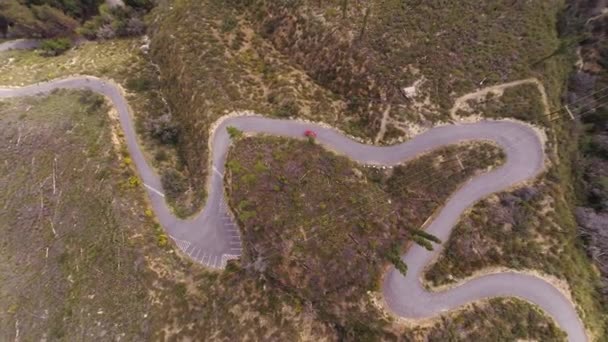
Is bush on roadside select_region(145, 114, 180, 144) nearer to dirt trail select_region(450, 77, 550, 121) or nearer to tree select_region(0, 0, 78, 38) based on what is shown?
tree select_region(0, 0, 78, 38)

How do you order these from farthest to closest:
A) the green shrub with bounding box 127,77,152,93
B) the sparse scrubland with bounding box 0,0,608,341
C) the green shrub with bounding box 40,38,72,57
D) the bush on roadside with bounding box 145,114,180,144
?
1. the green shrub with bounding box 40,38,72,57
2. the green shrub with bounding box 127,77,152,93
3. the bush on roadside with bounding box 145,114,180,144
4. the sparse scrubland with bounding box 0,0,608,341

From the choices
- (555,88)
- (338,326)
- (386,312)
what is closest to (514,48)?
(555,88)

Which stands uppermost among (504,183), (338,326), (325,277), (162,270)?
(504,183)

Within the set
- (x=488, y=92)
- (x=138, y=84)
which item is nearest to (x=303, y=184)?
(x=488, y=92)

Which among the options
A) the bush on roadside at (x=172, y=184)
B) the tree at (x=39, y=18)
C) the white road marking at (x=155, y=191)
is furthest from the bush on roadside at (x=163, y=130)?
the tree at (x=39, y=18)

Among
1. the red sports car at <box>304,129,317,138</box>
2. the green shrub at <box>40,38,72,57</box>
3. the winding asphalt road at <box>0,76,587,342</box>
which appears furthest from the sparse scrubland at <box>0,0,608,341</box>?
the green shrub at <box>40,38,72,57</box>

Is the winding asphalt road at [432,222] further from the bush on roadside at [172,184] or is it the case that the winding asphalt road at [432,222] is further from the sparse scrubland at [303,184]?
the sparse scrubland at [303,184]

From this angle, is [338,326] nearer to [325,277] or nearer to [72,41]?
[325,277]

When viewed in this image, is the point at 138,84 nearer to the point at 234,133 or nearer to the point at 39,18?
the point at 234,133
